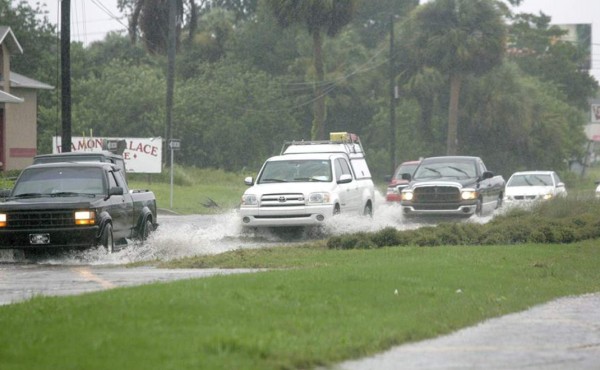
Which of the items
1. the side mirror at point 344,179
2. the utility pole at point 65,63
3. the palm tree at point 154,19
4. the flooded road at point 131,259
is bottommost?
the flooded road at point 131,259

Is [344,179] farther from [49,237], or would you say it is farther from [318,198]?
[49,237]

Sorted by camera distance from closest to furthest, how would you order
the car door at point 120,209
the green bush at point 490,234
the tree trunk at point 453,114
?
1. the car door at point 120,209
2. the green bush at point 490,234
3. the tree trunk at point 453,114

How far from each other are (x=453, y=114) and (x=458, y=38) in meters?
4.37

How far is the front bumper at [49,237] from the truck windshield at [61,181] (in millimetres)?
1296

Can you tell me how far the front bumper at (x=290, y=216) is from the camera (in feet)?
86.9

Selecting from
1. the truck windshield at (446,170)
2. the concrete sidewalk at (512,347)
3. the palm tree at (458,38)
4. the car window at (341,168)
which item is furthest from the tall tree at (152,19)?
the concrete sidewalk at (512,347)

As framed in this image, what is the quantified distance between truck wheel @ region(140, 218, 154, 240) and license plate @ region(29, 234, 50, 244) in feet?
11.3

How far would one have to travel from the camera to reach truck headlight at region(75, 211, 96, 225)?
21.2 metres

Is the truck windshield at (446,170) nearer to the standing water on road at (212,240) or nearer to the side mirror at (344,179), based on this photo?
the standing water on road at (212,240)

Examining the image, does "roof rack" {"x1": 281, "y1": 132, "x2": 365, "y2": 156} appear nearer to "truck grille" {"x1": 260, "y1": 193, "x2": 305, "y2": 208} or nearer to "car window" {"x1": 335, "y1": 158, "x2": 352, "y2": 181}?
"car window" {"x1": 335, "y1": 158, "x2": 352, "y2": 181}

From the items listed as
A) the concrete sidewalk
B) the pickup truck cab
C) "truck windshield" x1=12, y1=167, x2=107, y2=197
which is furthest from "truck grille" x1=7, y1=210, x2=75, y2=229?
the concrete sidewalk

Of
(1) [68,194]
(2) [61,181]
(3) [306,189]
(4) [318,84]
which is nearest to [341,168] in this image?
(3) [306,189]

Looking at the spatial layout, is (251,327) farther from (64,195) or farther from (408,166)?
(408,166)

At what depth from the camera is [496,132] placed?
78.4 m
